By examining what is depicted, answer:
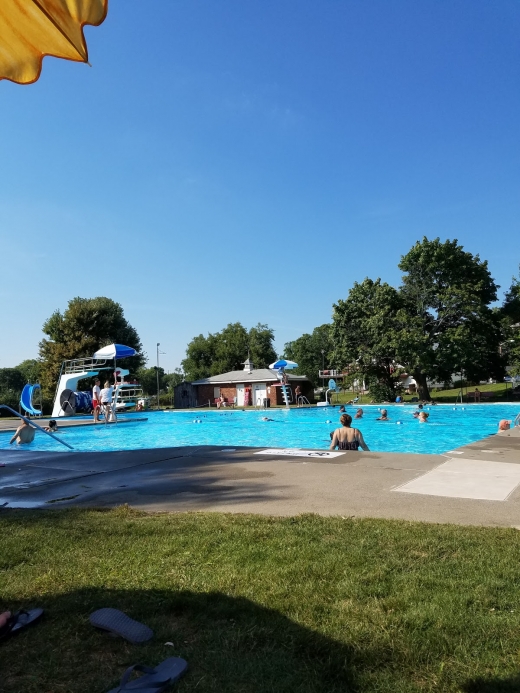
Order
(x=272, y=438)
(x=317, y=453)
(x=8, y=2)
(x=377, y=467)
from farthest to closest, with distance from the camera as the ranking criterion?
(x=272, y=438) < (x=317, y=453) < (x=377, y=467) < (x=8, y=2)

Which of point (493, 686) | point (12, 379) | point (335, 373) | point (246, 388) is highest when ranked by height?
point (12, 379)

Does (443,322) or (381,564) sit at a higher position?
(443,322)

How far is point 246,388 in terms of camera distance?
5406 cm

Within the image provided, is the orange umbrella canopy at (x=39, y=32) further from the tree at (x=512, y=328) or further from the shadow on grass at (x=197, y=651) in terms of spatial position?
the tree at (x=512, y=328)

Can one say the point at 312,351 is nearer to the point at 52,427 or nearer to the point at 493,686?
the point at 52,427

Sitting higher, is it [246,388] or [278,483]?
[246,388]

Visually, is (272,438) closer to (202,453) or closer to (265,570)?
(202,453)

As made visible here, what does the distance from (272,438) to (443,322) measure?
87.5 feet

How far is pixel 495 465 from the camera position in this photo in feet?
29.3

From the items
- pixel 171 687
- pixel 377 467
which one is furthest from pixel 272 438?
pixel 171 687

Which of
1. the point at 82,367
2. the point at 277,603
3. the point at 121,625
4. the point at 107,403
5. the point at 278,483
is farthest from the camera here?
the point at 82,367

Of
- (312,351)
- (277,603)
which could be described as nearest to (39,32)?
(277,603)

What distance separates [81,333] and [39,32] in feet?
183

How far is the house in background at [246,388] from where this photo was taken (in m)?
52.5
